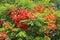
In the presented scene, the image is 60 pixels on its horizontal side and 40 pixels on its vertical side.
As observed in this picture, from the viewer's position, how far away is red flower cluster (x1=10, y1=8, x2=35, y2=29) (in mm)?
9566

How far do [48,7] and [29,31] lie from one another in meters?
1.61

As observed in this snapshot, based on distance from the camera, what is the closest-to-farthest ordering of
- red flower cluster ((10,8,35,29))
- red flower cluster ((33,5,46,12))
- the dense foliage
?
the dense foliage
red flower cluster ((10,8,35,29))
red flower cluster ((33,5,46,12))

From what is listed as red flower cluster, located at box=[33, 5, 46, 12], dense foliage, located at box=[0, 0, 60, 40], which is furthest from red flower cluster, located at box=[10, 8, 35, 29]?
red flower cluster, located at box=[33, 5, 46, 12]

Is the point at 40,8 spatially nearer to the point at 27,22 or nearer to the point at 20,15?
the point at 20,15

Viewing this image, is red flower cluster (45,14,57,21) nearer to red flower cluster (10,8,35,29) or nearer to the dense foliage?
the dense foliage

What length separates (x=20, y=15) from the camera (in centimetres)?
971

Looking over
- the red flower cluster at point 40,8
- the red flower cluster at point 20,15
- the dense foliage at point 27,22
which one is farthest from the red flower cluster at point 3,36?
the red flower cluster at point 40,8

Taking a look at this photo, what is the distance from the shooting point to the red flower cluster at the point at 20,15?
957 cm

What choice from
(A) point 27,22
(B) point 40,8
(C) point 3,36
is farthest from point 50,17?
(C) point 3,36

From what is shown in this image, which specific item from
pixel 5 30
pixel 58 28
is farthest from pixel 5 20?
pixel 58 28

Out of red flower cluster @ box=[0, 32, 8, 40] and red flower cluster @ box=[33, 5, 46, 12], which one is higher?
red flower cluster @ box=[33, 5, 46, 12]

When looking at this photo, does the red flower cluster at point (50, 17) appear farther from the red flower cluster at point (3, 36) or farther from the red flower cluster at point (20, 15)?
the red flower cluster at point (3, 36)

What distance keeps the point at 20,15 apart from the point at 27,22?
0.46 metres

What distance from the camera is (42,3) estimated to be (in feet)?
35.7
